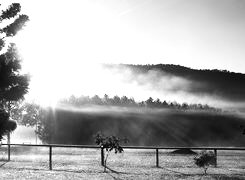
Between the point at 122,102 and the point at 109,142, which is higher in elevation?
the point at 122,102

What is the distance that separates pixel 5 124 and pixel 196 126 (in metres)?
102

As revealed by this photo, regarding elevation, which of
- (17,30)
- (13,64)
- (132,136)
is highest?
(17,30)

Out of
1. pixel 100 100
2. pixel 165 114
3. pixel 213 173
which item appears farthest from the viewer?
pixel 100 100

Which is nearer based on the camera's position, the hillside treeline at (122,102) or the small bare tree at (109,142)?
the small bare tree at (109,142)

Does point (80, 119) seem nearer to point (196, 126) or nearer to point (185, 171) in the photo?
point (196, 126)

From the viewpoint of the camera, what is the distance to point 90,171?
29.5 meters

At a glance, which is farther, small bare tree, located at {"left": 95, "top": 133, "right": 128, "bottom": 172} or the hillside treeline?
the hillside treeline

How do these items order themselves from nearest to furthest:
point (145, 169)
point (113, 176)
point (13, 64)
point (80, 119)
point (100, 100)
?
1. point (113, 176)
2. point (145, 169)
3. point (13, 64)
4. point (80, 119)
5. point (100, 100)

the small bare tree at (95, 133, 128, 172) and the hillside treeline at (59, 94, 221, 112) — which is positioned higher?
the hillside treeline at (59, 94, 221, 112)

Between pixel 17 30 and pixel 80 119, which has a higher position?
Result: pixel 17 30

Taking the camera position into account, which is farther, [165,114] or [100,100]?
[100,100]

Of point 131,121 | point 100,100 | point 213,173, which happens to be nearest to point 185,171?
point 213,173

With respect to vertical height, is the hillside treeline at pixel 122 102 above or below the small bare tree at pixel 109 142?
above

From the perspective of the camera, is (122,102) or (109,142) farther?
(122,102)
